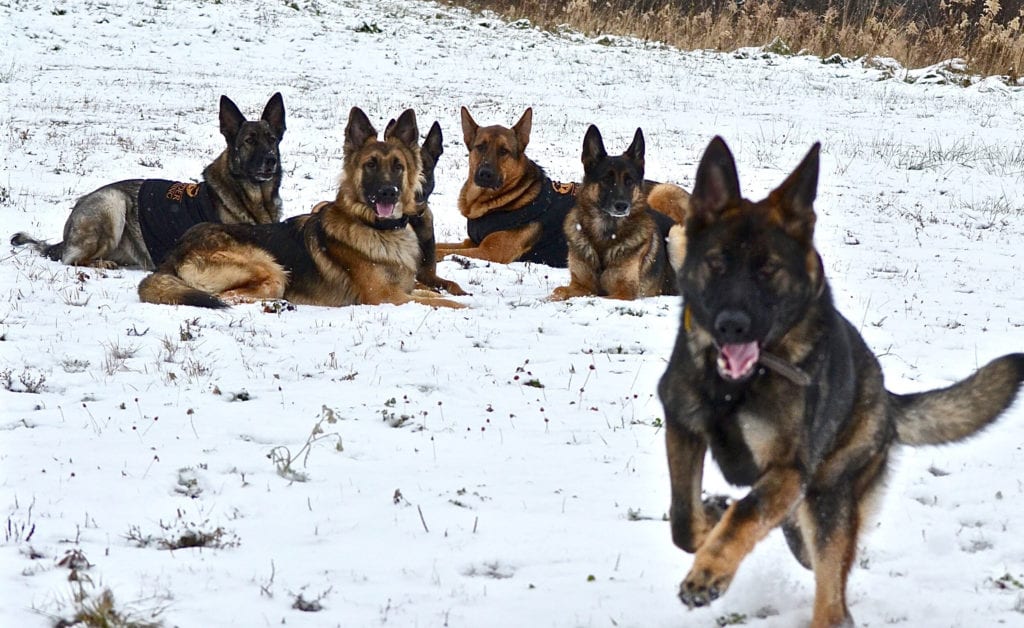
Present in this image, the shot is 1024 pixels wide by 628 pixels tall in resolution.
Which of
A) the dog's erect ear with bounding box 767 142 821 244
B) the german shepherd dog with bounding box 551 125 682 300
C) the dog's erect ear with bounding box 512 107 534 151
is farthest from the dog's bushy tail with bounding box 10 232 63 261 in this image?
the dog's erect ear with bounding box 767 142 821 244

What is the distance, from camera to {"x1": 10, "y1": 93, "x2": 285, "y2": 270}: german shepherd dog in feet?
32.0

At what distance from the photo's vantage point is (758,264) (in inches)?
140

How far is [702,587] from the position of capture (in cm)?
312

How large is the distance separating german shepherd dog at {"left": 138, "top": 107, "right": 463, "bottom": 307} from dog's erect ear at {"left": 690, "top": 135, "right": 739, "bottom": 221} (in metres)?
5.21

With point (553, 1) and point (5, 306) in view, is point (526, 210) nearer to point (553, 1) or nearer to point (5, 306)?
point (5, 306)

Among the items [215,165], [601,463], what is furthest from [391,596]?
[215,165]

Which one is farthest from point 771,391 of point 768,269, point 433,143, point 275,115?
point 275,115

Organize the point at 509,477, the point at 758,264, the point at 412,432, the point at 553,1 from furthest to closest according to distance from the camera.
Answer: the point at 553,1 < the point at 412,432 < the point at 509,477 < the point at 758,264

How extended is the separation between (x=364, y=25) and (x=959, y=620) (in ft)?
101

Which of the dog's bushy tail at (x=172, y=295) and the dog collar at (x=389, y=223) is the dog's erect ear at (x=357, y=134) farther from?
the dog's bushy tail at (x=172, y=295)

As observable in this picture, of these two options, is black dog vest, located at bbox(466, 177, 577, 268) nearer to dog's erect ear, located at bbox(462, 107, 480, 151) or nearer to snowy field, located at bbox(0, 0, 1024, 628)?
snowy field, located at bbox(0, 0, 1024, 628)

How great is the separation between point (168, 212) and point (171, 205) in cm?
9

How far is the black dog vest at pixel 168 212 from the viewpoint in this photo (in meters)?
9.96

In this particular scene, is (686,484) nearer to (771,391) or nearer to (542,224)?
(771,391)
